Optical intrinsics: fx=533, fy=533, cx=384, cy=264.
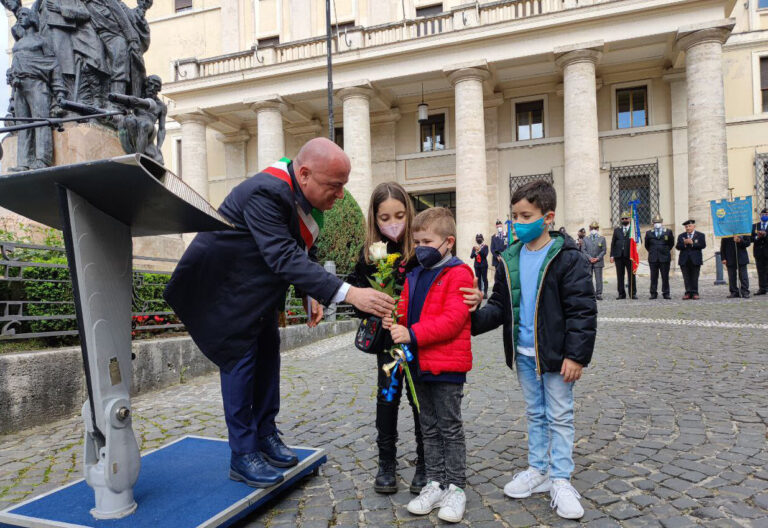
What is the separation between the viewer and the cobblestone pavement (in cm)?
268

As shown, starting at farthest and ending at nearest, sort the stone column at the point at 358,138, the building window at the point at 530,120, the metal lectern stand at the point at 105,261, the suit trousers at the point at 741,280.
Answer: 1. the building window at the point at 530,120
2. the stone column at the point at 358,138
3. the suit trousers at the point at 741,280
4. the metal lectern stand at the point at 105,261

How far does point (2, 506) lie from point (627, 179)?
79.2 feet

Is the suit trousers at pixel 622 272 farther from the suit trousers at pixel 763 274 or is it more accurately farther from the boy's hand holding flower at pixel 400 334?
the boy's hand holding flower at pixel 400 334

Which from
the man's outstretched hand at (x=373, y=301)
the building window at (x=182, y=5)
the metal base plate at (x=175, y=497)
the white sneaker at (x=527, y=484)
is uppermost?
the building window at (x=182, y=5)

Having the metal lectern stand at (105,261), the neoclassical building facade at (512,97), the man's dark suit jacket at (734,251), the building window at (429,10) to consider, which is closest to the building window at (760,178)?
the neoclassical building facade at (512,97)

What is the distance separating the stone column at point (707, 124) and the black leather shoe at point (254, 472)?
19.4 metres

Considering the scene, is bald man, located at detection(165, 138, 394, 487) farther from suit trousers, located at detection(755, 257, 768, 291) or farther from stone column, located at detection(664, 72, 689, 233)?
stone column, located at detection(664, 72, 689, 233)

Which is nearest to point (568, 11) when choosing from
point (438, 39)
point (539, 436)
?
point (438, 39)

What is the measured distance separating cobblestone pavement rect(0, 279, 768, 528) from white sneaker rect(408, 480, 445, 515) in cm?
6

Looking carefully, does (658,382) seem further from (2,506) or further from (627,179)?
(627,179)

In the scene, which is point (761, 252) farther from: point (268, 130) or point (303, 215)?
point (268, 130)

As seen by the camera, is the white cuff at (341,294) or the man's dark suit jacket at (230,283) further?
the man's dark suit jacket at (230,283)

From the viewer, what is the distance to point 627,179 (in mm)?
22938

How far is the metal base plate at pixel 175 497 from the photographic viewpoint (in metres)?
2.32
